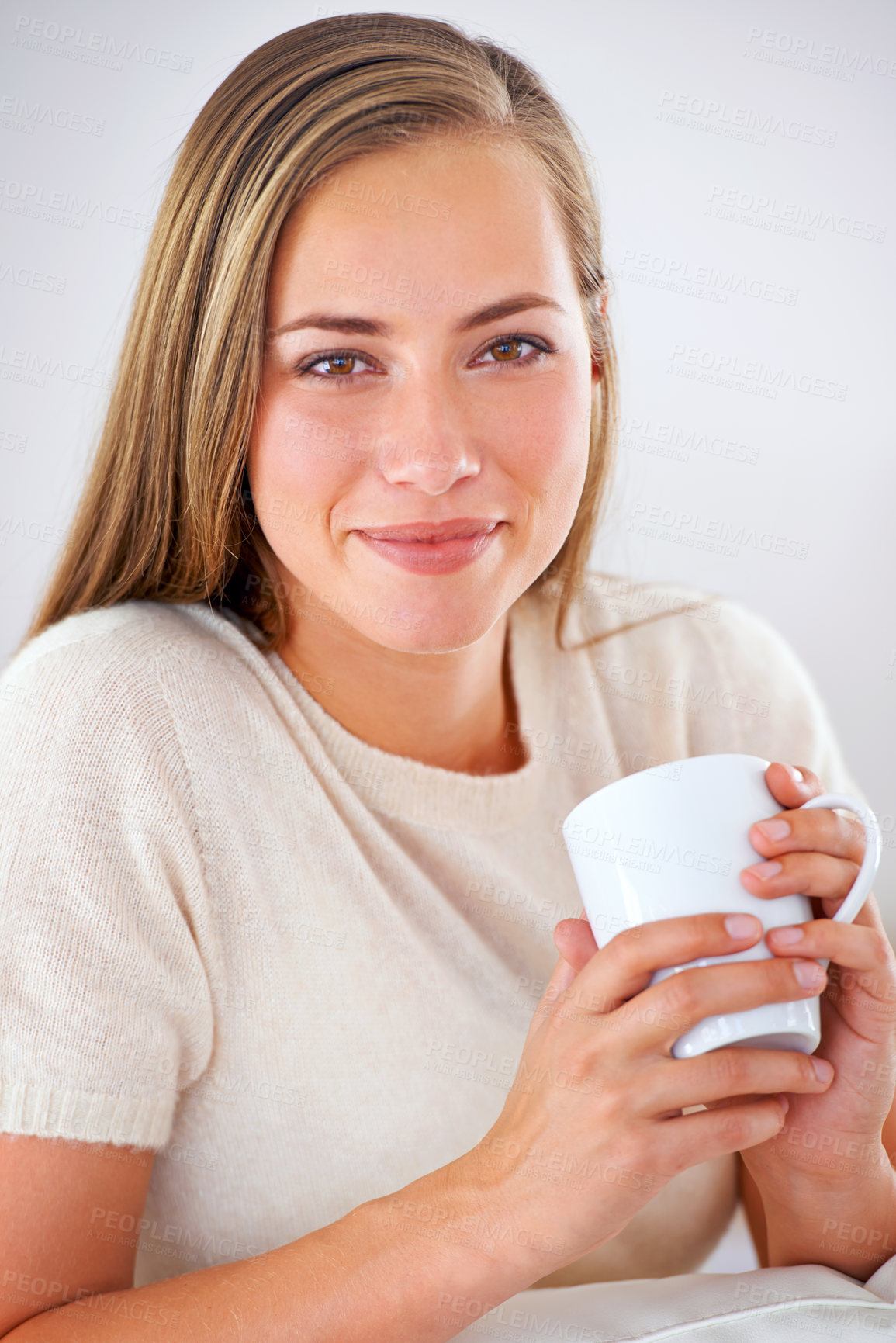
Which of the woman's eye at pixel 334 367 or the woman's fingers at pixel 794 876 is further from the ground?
the woman's eye at pixel 334 367

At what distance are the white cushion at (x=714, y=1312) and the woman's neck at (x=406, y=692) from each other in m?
0.55

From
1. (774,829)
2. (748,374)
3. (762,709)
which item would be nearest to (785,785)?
(774,829)

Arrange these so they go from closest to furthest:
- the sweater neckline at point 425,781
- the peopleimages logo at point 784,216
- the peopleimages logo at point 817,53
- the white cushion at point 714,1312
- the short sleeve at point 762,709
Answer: the white cushion at point 714,1312
the sweater neckline at point 425,781
the short sleeve at point 762,709
the peopleimages logo at point 817,53
the peopleimages logo at point 784,216

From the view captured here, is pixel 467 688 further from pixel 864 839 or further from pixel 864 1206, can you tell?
pixel 864 1206

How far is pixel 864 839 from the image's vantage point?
810 mm

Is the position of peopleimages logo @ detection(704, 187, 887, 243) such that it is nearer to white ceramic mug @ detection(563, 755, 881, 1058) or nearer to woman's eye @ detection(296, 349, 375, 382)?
woman's eye @ detection(296, 349, 375, 382)

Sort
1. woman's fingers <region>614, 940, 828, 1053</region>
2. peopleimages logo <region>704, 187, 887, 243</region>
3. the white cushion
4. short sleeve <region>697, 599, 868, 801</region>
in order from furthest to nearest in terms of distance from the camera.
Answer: peopleimages logo <region>704, 187, 887, 243</region> → short sleeve <region>697, 599, 868, 801</region> → the white cushion → woman's fingers <region>614, 940, 828, 1053</region>

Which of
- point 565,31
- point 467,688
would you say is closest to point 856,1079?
point 467,688

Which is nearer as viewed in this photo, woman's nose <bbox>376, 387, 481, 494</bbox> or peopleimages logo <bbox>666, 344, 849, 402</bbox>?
woman's nose <bbox>376, 387, 481, 494</bbox>

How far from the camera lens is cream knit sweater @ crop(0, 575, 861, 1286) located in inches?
33.8

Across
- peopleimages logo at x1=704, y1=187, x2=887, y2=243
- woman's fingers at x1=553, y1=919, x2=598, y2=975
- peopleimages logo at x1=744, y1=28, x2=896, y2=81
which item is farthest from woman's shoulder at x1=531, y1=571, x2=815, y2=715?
peopleimages logo at x1=744, y1=28, x2=896, y2=81

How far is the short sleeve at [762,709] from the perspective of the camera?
1426mm

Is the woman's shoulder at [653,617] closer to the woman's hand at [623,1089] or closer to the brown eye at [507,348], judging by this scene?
the brown eye at [507,348]

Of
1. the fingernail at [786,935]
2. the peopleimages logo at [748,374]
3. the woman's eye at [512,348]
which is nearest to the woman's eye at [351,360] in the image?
the woman's eye at [512,348]
